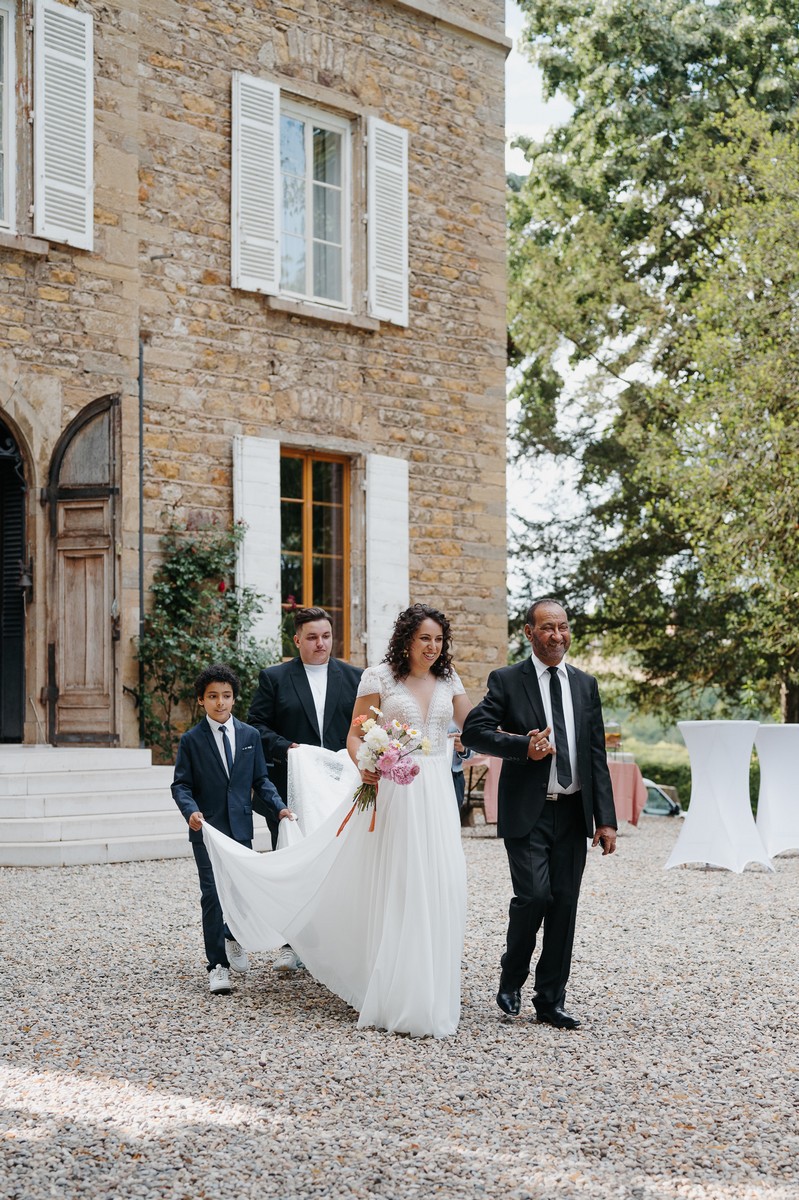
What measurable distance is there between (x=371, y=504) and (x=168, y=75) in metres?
3.93

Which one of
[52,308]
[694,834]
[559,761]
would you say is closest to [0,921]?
[559,761]

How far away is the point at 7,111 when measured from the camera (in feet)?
34.5

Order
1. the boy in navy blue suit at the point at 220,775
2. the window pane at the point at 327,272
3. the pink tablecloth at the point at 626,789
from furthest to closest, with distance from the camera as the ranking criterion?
1. the window pane at the point at 327,272
2. the pink tablecloth at the point at 626,789
3. the boy in navy blue suit at the point at 220,775

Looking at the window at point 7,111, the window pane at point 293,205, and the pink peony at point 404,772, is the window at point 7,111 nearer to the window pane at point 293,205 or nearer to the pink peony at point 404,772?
the window pane at point 293,205

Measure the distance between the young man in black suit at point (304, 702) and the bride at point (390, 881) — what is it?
730 millimetres

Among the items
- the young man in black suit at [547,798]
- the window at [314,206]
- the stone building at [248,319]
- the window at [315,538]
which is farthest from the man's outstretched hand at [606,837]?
the window at [314,206]

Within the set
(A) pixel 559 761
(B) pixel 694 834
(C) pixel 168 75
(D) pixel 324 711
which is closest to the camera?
(A) pixel 559 761

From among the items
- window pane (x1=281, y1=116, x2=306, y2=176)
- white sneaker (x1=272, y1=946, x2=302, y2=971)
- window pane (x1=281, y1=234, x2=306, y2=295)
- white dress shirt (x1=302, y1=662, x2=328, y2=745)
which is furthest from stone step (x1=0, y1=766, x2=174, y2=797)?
window pane (x1=281, y1=116, x2=306, y2=176)

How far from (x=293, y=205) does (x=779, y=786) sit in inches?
257

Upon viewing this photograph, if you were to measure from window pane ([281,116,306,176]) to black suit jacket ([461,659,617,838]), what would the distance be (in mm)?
8486

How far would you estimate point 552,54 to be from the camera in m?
20.7

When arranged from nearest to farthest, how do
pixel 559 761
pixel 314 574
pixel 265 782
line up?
pixel 559 761 < pixel 265 782 < pixel 314 574

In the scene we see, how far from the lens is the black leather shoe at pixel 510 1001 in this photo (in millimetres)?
4922

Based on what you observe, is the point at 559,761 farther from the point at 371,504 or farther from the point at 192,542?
the point at 371,504
